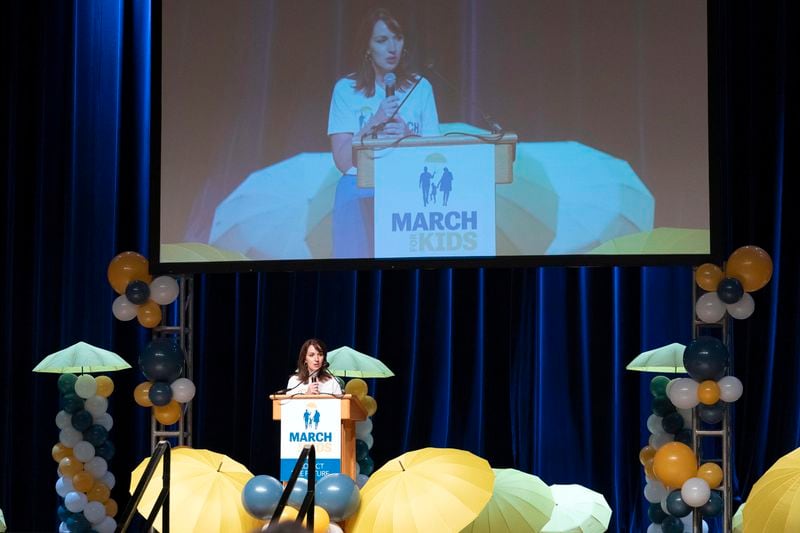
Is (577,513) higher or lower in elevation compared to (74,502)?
higher

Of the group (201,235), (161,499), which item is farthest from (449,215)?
(161,499)

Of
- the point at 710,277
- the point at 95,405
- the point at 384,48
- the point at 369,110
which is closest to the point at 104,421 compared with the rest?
the point at 95,405

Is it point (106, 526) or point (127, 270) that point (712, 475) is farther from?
point (106, 526)

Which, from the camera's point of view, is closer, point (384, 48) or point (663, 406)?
point (663, 406)

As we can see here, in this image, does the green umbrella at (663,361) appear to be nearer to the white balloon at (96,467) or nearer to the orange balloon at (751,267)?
the orange balloon at (751,267)

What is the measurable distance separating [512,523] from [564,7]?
326 centimetres

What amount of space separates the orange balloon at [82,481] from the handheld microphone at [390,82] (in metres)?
3.38

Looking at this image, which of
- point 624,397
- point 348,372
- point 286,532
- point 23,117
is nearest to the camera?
point 286,532

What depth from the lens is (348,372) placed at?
26.7 feet

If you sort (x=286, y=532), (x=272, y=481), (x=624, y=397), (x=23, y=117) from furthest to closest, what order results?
(x=23, y=117) < (x=624, y=397) < (x=272, y=481) < (x=286, y=532)

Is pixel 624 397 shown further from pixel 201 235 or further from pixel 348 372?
pixel 201 235

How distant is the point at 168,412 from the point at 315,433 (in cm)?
159

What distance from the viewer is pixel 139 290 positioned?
25.6ft

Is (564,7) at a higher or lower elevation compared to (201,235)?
higher
